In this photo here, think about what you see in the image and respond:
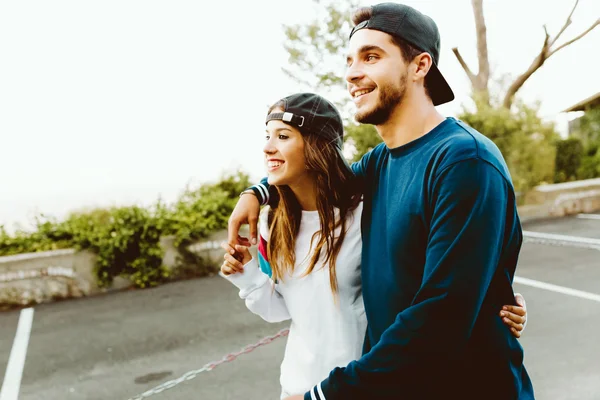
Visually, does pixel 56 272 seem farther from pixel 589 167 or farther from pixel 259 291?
pixel 589 167

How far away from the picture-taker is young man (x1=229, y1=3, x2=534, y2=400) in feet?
3.52

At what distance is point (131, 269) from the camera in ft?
26.0

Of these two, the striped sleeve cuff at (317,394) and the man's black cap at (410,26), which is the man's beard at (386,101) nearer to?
the man's black cap at (410,26)

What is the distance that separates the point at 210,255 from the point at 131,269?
1250 mm

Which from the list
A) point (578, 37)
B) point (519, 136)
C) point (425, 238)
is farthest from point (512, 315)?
point (578, 37)

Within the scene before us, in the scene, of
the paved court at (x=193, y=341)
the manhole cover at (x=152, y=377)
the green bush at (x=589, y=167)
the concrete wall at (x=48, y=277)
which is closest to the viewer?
the paved court at (x=193, y=341)

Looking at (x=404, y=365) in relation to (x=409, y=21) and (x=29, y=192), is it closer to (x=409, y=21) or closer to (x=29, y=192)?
(x=409, y=21)

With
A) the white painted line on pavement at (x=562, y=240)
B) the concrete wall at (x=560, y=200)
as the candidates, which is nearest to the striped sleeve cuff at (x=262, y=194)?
the white painted line on pavement at (x=562, y=240)

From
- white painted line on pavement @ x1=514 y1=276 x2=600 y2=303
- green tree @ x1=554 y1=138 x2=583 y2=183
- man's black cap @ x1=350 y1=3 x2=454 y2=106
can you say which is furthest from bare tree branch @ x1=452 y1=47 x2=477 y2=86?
man's black cap @ x1=350 y1=3 x2=454 y2=106

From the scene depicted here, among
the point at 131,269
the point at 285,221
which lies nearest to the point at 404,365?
the point at 285,221

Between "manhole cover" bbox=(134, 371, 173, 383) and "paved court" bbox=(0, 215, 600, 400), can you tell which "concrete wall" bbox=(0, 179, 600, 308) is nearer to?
"paved court" bbox=(0, 215, 600, 400)

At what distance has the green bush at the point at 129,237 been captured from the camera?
782cm

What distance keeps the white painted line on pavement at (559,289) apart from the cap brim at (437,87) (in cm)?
519

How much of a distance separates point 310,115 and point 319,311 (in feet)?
2.14
